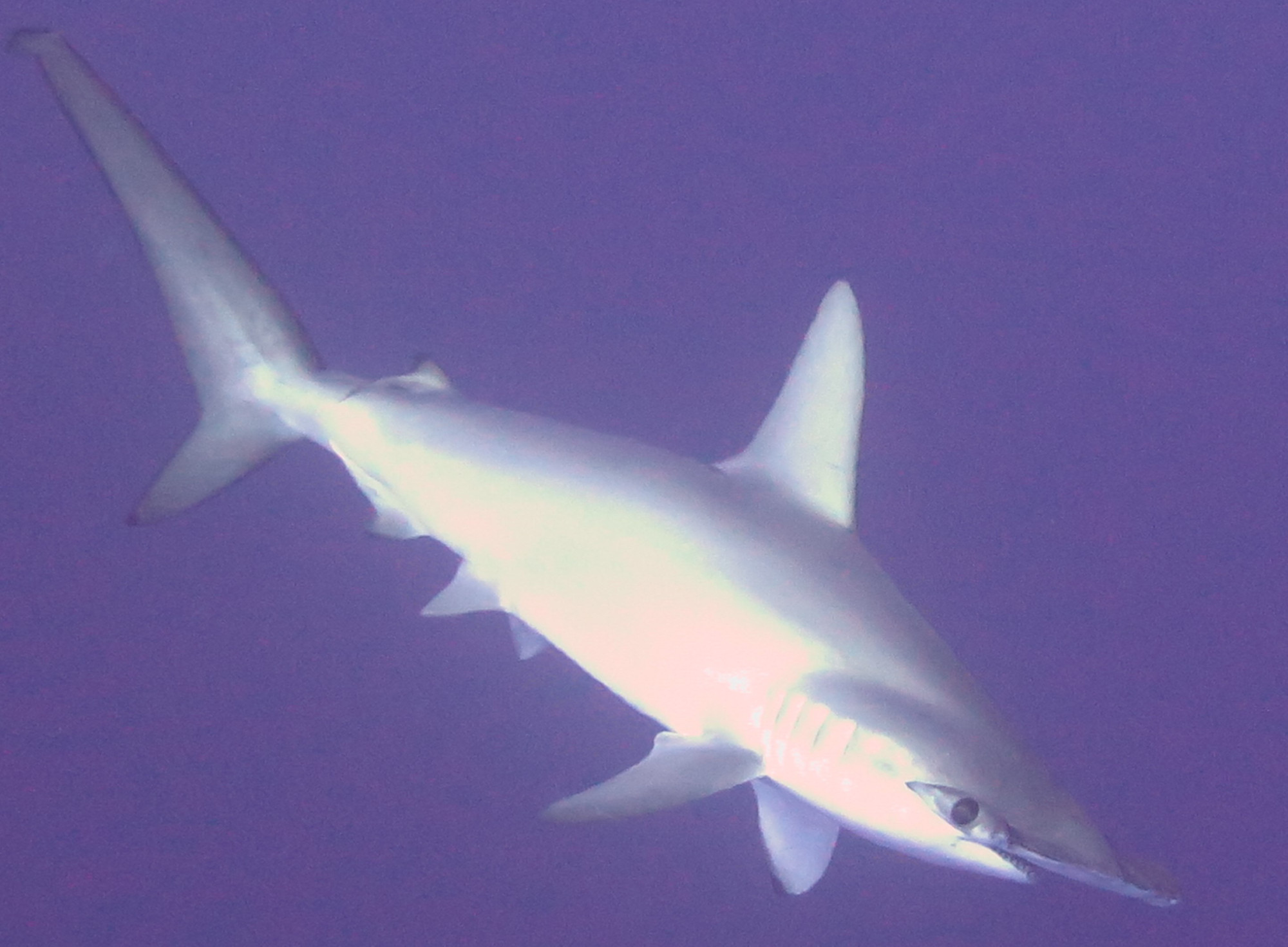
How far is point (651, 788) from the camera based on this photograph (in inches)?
107

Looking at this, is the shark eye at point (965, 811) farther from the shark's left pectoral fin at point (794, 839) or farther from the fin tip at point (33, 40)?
the fin tip at point (33, 40)

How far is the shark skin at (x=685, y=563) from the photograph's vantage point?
250cm

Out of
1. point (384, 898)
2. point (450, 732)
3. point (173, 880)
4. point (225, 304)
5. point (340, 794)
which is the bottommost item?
point (173, 880)

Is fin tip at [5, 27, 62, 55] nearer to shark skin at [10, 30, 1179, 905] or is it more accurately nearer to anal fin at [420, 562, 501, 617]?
shark skin at [10, 30, 1179, 905]

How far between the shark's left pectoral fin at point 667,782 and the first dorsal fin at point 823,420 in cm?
82

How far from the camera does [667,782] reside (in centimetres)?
274

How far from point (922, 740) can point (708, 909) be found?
399 cm

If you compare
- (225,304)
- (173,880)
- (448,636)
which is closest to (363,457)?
(225,304)

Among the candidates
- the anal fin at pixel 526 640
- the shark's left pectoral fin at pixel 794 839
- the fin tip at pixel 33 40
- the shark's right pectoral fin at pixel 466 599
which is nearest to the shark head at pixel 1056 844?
the shark's left pectoral fin at pixel 794 839

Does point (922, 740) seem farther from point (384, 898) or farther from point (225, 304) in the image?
point (384, 898)

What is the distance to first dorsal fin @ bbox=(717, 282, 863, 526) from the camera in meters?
3.04

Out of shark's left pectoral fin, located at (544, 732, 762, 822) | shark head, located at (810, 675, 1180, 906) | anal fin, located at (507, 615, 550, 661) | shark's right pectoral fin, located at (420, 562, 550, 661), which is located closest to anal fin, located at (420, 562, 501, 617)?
shark's right pectoral fin, located at (420, 562, 550, 661)

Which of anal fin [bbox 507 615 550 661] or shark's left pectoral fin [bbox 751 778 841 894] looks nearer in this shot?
shark's left pectoral fin [bbox 751 778 841 894]

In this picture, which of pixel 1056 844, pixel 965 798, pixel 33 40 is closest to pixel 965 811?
Answer: pixel 965 798
